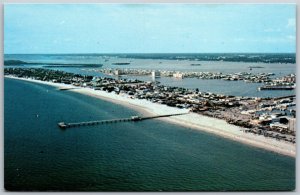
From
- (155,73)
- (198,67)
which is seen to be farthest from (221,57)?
(155,73)

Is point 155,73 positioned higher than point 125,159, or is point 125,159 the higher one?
point 155,73

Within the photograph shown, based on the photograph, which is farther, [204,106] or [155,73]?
[155,73]

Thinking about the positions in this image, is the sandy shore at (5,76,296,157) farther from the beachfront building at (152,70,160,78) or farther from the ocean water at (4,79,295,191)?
the beachfront building at (152,70,160,78)

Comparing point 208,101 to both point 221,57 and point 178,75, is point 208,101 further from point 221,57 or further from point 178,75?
point 221,57

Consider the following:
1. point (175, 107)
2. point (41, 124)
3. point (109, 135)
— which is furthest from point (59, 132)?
point (175, 107)

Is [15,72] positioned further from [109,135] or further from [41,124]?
[109,135]

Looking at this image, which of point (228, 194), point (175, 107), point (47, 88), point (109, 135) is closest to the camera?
point (228, 194)
